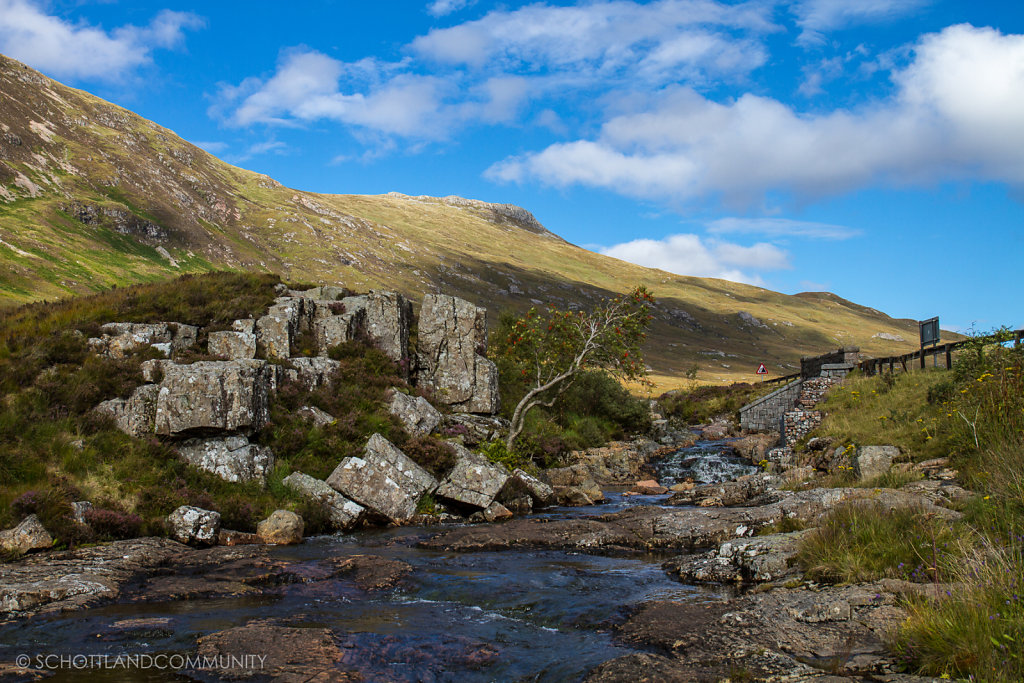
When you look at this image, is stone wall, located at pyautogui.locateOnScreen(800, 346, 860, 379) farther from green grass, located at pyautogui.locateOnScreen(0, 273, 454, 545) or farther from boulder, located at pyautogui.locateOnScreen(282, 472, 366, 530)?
boulder, located at pyautogui.locateOnScreen(282, 472, 366, 530)

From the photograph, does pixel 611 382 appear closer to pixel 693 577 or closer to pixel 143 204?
pixel 693 577

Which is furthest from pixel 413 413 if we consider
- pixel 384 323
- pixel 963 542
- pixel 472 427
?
pixel 963 542

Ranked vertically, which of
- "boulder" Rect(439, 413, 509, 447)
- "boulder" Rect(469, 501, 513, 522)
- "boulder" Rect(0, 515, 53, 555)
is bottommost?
"boulder" Rect(469, 501, 513, 522)

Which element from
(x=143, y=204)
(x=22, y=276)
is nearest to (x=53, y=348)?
(x=22, y=276)

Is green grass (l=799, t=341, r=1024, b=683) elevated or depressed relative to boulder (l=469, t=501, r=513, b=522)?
elevated

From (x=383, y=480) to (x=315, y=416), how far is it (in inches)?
154

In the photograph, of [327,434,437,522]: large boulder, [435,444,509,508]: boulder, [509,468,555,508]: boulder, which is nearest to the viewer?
[327,434,437,522]: large boulder

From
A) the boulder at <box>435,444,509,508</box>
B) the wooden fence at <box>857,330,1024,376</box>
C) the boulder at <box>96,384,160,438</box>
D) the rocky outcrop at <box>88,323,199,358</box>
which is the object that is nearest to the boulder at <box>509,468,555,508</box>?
the boulder at <box>435,444,509,508</box>

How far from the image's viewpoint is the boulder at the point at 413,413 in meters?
23.8

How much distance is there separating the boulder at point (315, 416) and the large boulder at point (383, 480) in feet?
7.11

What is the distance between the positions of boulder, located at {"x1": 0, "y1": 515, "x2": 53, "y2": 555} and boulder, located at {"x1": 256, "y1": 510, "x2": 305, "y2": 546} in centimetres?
471

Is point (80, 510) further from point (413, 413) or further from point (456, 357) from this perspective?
point (456, 357)

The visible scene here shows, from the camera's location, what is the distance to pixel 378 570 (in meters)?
13.5

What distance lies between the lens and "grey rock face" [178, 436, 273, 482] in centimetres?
1845
